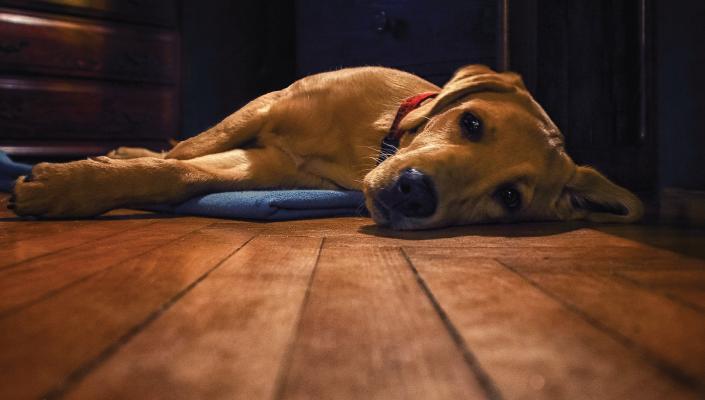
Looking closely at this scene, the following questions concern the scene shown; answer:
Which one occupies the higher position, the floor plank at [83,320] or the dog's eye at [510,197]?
the dog's eye at [510,197]

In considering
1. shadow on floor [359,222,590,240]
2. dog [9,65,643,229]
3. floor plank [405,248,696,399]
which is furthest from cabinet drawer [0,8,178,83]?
floor plank [405,248,696,399]

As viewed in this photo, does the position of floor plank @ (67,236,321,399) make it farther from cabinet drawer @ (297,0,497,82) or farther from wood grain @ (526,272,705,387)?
cabinet drawer @ (297,0,497,82)

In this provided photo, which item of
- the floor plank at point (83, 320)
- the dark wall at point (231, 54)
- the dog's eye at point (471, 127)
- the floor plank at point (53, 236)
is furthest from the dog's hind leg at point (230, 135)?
the dark wall at point (231, 54)

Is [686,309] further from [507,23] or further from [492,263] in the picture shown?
[507,23]

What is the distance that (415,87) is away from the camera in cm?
284

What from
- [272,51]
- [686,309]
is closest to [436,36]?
[272,51]

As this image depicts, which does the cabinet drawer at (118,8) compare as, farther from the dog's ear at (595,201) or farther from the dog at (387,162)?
the dog's ear at (595,201)

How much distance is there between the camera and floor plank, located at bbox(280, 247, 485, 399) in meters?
0.71

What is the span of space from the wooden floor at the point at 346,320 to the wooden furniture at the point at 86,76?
289 cm

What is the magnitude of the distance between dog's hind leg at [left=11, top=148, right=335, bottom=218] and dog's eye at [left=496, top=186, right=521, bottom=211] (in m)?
1.08

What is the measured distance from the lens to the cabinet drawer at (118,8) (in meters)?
4.26

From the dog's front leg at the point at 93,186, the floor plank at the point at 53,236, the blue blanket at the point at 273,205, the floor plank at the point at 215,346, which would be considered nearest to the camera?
the floor plank at the point at 215,346

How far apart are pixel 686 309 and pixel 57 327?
1.02 m

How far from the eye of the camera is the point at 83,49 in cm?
448
